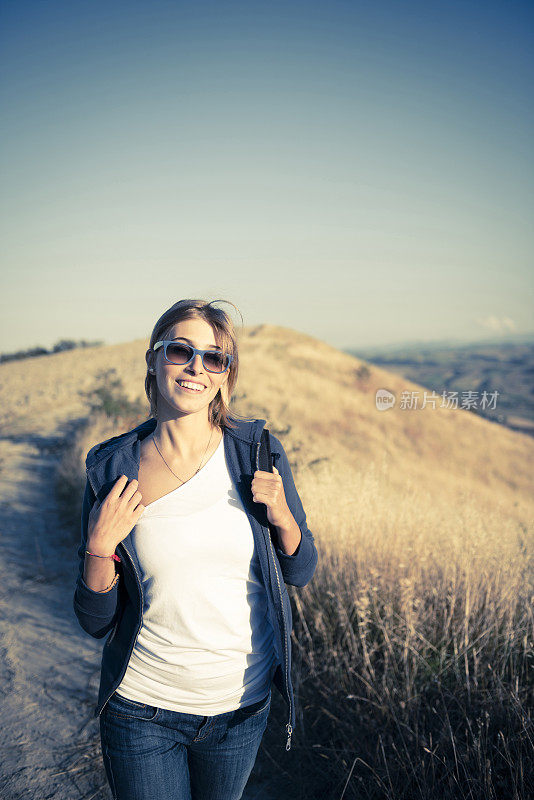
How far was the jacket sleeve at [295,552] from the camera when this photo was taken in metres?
1.79

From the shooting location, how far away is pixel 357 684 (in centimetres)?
289

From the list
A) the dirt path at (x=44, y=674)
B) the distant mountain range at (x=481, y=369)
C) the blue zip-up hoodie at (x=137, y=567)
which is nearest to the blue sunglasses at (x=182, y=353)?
the blue zip-up hoodie at (x=137, y=567)

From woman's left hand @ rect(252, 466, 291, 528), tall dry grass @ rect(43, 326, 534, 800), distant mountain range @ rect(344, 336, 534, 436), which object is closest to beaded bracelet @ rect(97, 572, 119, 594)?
woman's left hand @ rect(252, 466, 291, 528)

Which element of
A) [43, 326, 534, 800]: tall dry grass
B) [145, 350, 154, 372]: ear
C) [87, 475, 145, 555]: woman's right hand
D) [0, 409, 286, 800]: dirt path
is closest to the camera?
[87, 475, 145, 555]: woman's right hand

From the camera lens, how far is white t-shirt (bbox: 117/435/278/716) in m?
1.63

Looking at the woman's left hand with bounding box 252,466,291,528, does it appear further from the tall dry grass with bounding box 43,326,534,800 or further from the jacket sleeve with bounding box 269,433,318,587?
the tall dry grass with bounding box 43,326,534,800

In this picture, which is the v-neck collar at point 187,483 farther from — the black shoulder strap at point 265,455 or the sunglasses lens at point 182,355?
the sunglasses lens at point 182,355

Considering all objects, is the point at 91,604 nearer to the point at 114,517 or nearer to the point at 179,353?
the point at 114,517

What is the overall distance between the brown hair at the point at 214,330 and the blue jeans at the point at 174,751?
101 cm

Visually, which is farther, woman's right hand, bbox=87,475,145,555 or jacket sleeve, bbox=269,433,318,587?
jacket sleeve, bbox=269,433,318,587

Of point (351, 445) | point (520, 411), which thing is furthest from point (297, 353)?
point (520, 411)

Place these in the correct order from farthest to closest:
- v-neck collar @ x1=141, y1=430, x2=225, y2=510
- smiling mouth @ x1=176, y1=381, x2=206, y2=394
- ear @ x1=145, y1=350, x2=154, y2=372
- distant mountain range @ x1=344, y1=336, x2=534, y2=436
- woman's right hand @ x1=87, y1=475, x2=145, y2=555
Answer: distant mountain range @ x1=344, y1=336, x2=534, y2=436 → ear @ x1=145, y1=350, x2=154, y2=372 → smiling mouth @ x1=176, y1=381, x2=206, y2=394 → v-neck collar @ x1=141, y1=430, x2=225, y2=510 → woman's right hand @ x1=87, y1=475, x2=145, y2=555

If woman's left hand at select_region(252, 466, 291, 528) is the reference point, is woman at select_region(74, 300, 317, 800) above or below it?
below

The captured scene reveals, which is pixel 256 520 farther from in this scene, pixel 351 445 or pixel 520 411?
pixel 520 411
